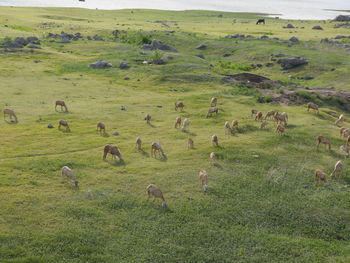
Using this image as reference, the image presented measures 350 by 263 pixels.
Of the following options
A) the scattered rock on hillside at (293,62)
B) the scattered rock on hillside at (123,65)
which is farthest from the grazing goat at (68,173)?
the scattered rock on hillside at (293,62)

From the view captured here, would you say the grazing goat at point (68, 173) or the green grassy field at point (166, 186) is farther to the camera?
the grazing goat at point (68, 173)

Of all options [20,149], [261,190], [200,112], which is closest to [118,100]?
[200,112]

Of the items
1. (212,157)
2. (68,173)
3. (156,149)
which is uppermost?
(212,157)

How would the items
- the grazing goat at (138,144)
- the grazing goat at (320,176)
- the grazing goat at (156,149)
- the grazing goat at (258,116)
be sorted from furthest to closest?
the grazing goat at (258,116), the grazing goat at (138,144), the grazing goat at (156,149), the grazing goat at (320,176)

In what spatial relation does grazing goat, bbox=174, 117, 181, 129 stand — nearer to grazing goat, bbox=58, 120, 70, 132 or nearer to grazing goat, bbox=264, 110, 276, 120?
grazing goat, bbox=264, 110, 276, 120

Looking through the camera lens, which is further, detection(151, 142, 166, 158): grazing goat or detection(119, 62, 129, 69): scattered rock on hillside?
detection(119, 62, 129, 69): scattered rock on hillside

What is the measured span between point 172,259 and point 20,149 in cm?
1604

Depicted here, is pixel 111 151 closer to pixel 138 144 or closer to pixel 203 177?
pixel 138 144

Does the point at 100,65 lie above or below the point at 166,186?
above

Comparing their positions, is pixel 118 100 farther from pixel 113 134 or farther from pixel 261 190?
pixel 261 190

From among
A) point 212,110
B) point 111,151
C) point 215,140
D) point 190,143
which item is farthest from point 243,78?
point 111,151

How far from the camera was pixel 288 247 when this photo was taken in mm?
19625

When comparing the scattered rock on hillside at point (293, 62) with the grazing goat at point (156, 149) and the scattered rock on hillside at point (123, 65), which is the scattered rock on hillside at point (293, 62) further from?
the grazing goat at point (156, 149)

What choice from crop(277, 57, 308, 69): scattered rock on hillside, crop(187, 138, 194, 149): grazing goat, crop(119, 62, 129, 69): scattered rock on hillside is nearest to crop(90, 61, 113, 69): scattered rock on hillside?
crop(119, 62, 129, 69): scattered rock on hillside
